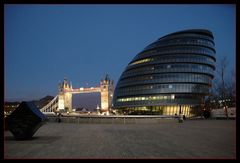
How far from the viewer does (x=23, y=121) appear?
1602cm

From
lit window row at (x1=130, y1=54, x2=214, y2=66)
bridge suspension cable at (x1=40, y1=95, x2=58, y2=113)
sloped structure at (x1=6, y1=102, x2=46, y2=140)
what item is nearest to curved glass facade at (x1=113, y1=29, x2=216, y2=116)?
lit window row at (x1=130, y1=54, x2=214, y2=66)

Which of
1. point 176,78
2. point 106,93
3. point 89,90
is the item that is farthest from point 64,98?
point 176,78

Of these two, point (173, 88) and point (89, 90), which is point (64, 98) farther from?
point (173, 88)

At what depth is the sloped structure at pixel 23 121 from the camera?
51.9 ft

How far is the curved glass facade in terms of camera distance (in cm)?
8900

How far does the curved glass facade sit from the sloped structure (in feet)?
244

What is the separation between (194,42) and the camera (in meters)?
93.1

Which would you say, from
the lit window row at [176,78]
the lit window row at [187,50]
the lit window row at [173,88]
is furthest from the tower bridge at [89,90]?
the lit window row at [187,50]

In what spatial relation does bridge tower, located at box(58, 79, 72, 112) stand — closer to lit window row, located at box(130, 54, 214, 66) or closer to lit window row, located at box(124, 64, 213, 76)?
lit window row, located at box(124, 64, 213, 76)

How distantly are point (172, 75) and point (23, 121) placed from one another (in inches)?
2997

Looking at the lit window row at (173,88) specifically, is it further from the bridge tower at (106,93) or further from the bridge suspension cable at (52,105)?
the bridge suspension cable at (52,105)

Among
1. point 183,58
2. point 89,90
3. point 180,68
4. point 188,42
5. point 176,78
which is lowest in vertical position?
point 89,90

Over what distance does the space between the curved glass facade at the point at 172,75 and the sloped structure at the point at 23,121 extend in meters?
74.3
